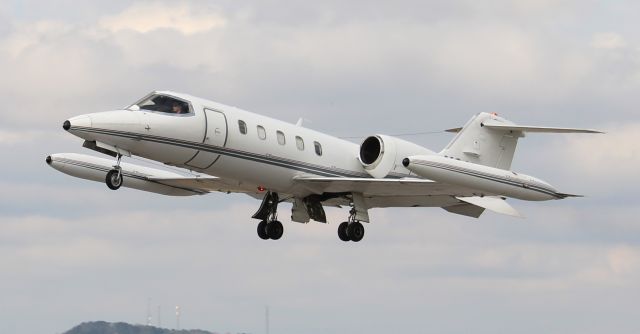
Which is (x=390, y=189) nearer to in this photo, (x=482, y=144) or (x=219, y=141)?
(x=482, y=144)

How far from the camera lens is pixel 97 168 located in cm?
4156

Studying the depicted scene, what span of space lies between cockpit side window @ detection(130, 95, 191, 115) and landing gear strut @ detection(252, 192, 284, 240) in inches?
221

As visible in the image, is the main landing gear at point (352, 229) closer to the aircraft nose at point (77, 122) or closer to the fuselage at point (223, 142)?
the fuselage at point (223, 142)

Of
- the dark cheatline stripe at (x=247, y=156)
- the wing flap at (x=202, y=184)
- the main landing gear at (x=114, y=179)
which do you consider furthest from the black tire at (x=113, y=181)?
the wing flap at (x=202, y=184)

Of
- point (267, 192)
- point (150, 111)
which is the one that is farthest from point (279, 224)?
point (150, 111)

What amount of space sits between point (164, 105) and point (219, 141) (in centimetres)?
178

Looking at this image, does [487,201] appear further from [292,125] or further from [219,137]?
[219,137]

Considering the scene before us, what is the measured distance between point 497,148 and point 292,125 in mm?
7069

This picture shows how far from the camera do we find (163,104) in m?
36.3

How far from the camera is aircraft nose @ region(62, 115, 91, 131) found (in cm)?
3419

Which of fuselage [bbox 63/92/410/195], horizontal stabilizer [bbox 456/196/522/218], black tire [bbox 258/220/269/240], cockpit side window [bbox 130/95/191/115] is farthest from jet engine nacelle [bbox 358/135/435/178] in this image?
cockpit side window [bbox 130/95/191/115]

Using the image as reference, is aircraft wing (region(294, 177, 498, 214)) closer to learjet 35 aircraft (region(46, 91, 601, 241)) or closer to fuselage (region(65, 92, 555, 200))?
learjet 35 aircraft (region(46, 91, 601, 241))

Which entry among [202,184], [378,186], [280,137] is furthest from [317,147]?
[202,184]

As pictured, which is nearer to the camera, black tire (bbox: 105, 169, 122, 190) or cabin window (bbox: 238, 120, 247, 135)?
black tire (bbox: 105, 169, 122, 190)
